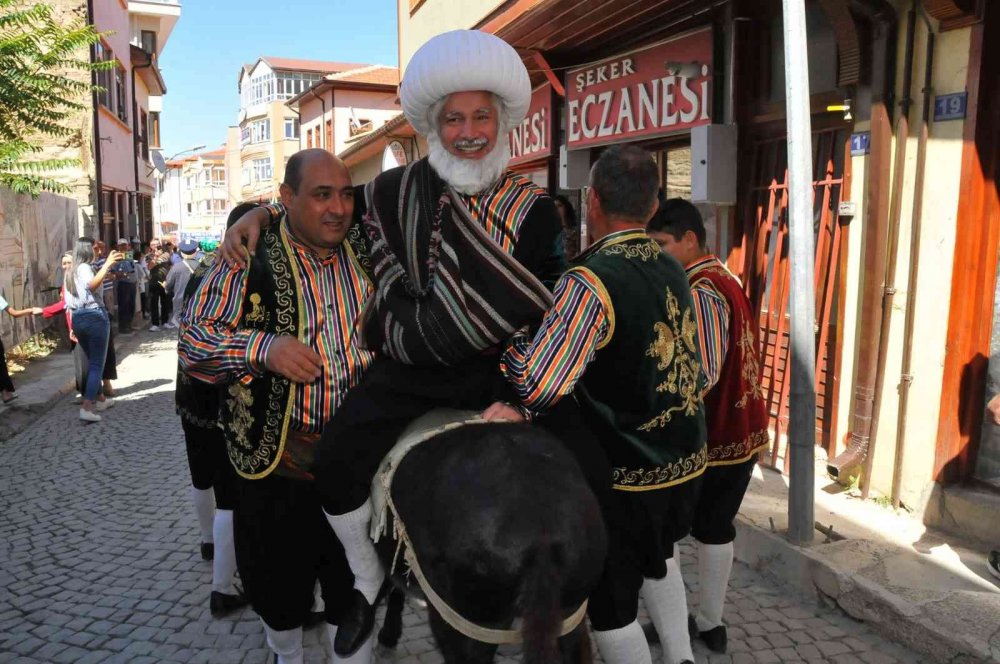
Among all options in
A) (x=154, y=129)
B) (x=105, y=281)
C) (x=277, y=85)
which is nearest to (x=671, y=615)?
(x=105, y=281)

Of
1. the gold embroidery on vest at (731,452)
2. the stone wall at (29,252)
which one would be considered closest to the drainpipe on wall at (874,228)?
the gold embroidery on vest at (731,452)

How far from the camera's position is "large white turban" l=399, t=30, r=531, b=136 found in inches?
94.2

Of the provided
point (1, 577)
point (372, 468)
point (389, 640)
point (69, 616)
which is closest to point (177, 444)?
point (1, 577)

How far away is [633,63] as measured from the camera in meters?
8.59

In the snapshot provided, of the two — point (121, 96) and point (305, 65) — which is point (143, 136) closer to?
point (121, 96)

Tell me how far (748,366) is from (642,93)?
215 inches

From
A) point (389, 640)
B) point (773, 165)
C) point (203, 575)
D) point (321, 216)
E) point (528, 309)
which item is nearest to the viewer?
point (528, 309)

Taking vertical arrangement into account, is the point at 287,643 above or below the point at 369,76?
below

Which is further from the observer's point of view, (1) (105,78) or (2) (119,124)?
(2) (119,124)

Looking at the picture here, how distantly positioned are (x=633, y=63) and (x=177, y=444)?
6.06 m

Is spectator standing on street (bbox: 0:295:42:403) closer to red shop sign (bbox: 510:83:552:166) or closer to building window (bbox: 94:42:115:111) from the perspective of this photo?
red shop sign (bbox: 510:83:552:166)

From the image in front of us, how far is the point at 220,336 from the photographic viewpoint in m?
2.71

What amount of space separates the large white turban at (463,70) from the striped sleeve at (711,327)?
51.5 inches

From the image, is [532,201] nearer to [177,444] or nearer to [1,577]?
[1,577]
